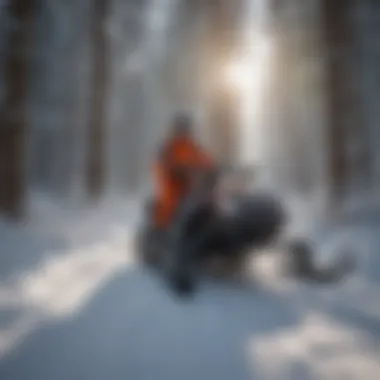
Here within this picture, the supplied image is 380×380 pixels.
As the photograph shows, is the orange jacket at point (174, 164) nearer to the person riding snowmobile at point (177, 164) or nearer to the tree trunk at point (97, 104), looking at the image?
the person riding snowmobile at point (177, 164)

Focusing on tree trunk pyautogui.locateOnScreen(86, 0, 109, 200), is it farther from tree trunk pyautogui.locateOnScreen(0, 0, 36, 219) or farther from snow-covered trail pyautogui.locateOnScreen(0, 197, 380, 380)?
snow-covered trail pyautogui.locateOnScreen(0, 197, 380, 380)

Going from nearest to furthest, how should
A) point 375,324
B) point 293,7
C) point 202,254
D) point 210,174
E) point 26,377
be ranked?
point 26,377
point 375,324
point 210,174
point 202,254
point 293,7

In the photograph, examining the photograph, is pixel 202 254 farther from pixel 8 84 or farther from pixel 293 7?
pixel 293 7

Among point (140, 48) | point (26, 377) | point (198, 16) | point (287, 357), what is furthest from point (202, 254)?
point (140, 48)

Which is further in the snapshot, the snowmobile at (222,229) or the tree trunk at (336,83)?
the tree trunk at (336,83)

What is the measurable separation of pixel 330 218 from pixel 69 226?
1.95 metres

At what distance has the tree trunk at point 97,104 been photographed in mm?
3547

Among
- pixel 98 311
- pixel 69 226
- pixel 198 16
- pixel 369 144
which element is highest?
pixel 198 16

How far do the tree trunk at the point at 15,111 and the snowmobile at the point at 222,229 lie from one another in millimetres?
1477

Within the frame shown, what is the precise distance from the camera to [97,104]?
354 centimetres

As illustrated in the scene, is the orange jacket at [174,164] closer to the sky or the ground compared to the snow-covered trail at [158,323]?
closer to the sky

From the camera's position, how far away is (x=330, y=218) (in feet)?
11.4

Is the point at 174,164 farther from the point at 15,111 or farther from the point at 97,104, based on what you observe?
the point at 15,111

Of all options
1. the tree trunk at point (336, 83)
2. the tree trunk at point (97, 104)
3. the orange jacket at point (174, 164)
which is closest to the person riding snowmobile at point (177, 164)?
the orange jacket at point (174, 164)
